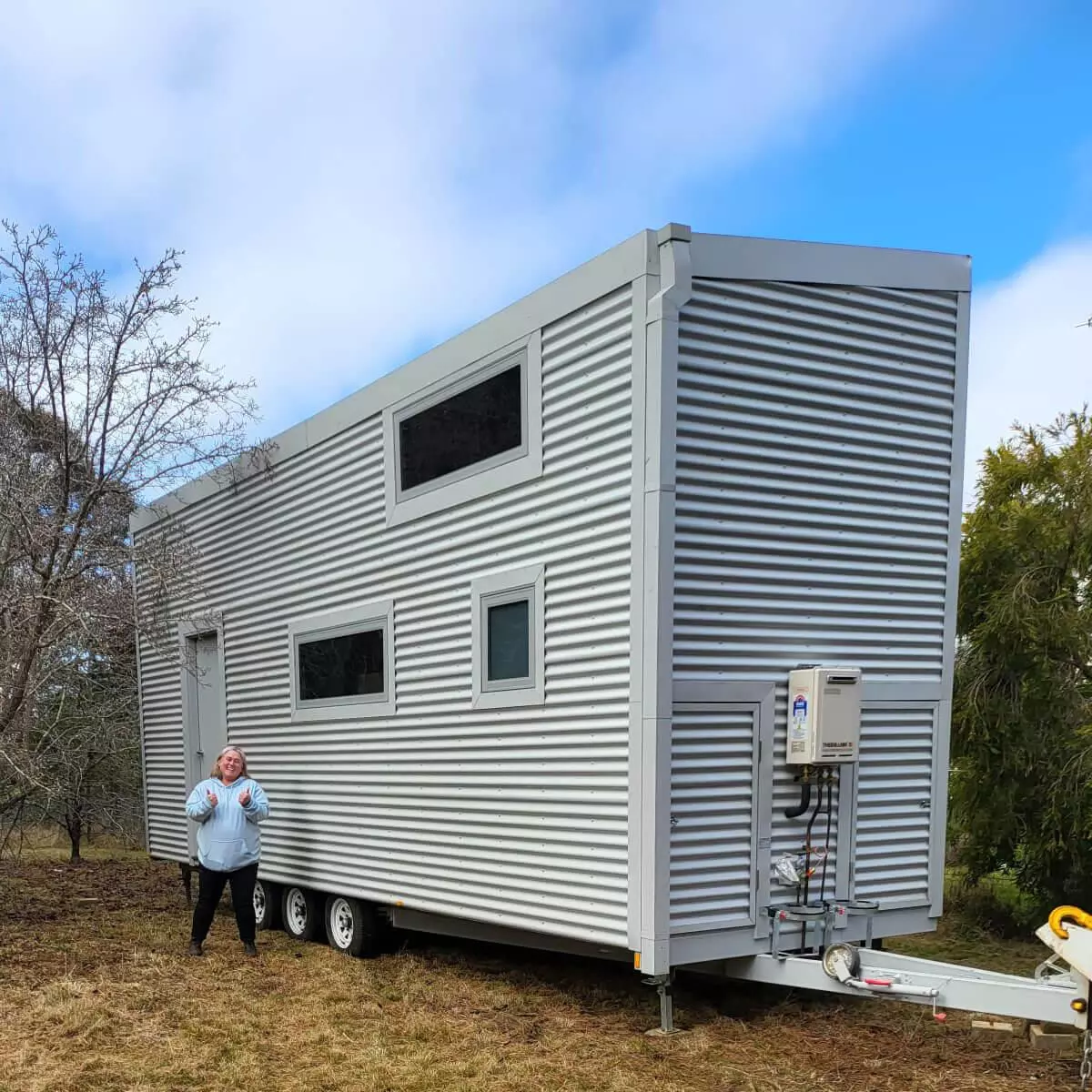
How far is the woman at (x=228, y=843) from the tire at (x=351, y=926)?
0.57 m

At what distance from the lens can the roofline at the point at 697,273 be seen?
5.59 m

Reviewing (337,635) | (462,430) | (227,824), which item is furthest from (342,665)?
(462,430)

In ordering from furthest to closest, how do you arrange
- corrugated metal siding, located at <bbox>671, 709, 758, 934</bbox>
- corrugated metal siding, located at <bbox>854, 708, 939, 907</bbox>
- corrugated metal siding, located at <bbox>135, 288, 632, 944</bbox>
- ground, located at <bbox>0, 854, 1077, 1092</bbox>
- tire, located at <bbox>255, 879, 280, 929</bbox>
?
tire, located at <bbox>255, 879, 280, 929</bbox> → corrugated metal siding, located at <bbox>854, 708, 939, 907</bbox> → corrugated metal siding, located at <bbox>135, 288, 632, 944</bbox> → corrugated metal siding, located at <bbox>671, 709, 758, 934</bbox> → ground, located at <bbox>0, 854, 1077, 1092</bbox>

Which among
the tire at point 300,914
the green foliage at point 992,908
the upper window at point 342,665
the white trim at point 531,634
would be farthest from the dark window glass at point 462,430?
the green foliage at point 992,908

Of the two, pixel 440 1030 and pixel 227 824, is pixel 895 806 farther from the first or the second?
pixel 227 824

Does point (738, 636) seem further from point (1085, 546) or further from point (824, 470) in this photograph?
point (1085, 546)

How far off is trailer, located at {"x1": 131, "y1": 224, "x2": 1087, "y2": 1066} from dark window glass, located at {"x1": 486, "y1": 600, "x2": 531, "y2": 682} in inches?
0.8

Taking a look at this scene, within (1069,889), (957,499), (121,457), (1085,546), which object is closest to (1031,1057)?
(957,499)

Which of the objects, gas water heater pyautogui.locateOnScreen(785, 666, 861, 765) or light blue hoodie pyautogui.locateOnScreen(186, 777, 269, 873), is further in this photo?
light blue hoodie pyautogui.locateOnScreen(186, 777, 269, 873)

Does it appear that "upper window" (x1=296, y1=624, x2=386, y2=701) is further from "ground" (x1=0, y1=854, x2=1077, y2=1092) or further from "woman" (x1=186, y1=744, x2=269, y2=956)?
"ground" (x1=0, y1=854, x2=1077, y2=1092)

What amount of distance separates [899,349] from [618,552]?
6.55 feet

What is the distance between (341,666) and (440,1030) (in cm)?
298

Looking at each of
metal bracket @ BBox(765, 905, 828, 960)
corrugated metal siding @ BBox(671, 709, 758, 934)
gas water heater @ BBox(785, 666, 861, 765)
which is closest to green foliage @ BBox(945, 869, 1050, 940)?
metal bracket @ BBox(765, 905, 828, 960)

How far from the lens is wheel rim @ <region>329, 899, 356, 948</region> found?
26.2 feet
